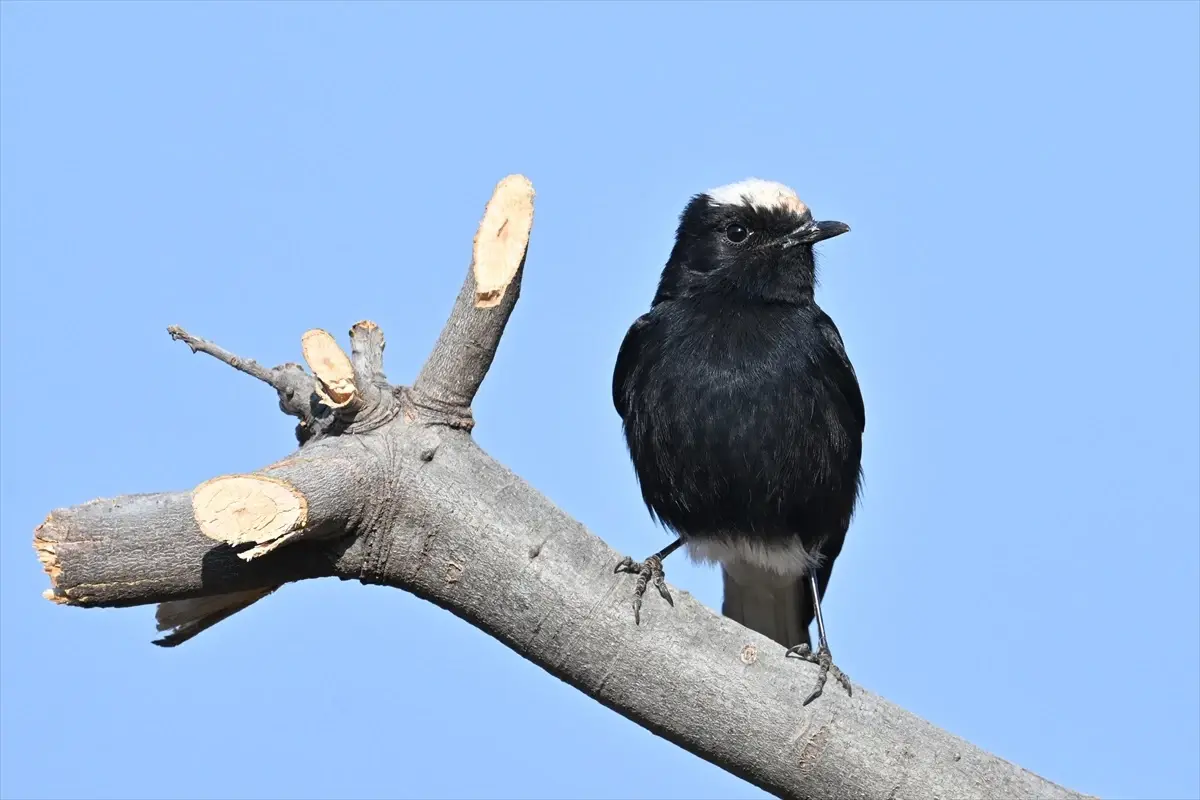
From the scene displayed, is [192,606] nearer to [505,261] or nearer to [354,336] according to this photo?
[354,336]

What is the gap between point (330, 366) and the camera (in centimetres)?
427

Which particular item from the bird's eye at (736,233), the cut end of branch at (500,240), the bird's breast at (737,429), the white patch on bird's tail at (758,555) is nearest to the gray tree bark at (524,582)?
the cut end of branch at (500,240)

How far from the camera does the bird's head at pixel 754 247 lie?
6102mm

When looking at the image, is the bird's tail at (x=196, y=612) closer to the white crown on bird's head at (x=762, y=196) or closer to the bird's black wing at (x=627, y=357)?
the bird's black wing at (x=627, y=357)

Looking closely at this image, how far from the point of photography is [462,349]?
14.4ft

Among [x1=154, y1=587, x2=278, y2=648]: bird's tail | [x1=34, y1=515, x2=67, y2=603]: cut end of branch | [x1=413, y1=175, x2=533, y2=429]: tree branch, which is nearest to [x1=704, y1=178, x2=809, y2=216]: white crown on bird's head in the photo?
[x1=413, y1=175, x2=533, y2=429]: tree branch

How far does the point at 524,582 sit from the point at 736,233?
260 centimetres

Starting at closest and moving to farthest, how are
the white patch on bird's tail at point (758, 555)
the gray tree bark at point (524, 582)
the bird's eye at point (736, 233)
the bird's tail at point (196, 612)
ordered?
the gray tree bark at point (524, 582)
the bird's tail at point (196, 612)
the white patch on bird's tail at point (758, 555)
the bird's eye at point (736, 233)

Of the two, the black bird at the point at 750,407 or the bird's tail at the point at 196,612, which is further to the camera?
the black bird at the point at 750,407

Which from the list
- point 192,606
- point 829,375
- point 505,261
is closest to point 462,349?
point 505,261

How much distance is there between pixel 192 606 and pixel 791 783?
220cm

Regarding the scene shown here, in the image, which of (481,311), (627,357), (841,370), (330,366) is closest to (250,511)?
(330,366)

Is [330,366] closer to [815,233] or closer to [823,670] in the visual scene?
[823,670]

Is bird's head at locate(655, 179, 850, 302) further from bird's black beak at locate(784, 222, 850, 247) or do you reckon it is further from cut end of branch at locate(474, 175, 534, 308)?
cut end of branch at locate(474, 175, 534, 308)
